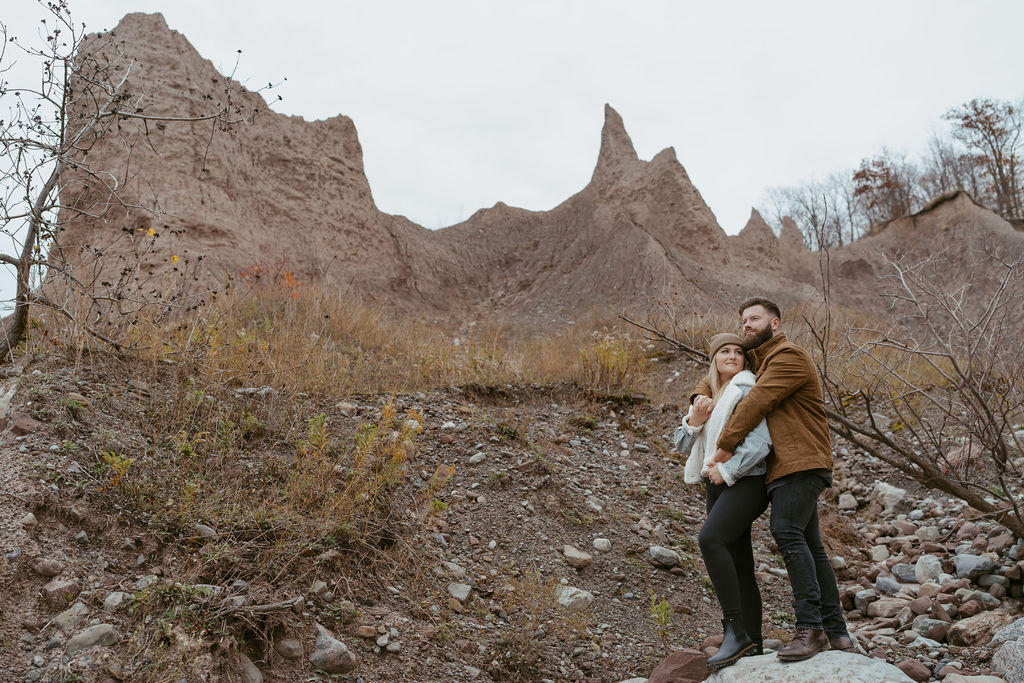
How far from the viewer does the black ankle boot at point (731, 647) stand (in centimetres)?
293

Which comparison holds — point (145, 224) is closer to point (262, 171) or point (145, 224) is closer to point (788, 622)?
point (262, 171)

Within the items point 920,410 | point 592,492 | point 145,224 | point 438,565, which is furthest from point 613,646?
point 145,224

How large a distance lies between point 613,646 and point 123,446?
307cm

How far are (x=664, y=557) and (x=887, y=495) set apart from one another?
2.55 meters

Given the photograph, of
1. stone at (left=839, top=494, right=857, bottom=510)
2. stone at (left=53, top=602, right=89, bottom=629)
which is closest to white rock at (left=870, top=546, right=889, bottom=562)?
stone at (left=839, top=494, right=857, bottom=510)

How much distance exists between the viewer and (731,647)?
2.94m

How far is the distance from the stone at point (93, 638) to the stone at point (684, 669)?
2.37 meters

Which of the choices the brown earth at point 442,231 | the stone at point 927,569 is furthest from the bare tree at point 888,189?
the stone at point 927,569

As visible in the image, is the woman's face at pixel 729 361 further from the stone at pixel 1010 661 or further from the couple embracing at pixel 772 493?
the stone at pixel 1010 661

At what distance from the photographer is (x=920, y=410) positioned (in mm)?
7094

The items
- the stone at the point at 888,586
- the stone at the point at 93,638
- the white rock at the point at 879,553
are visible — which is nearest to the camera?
the stone at the point at 93,638

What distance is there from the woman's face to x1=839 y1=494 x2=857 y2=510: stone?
138 inches

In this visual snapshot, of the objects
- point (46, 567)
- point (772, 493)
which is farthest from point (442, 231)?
point (772, 493)

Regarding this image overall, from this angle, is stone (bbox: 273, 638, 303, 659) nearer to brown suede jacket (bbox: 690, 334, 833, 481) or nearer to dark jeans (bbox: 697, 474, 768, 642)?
dark jeans (bbox: 697, 474, 768, 642)
